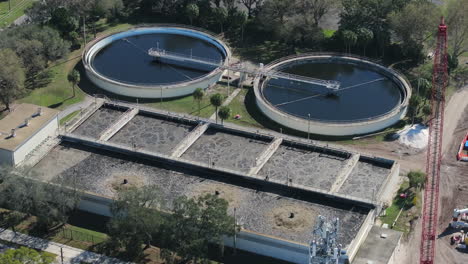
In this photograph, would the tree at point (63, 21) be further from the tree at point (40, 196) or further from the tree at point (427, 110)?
the tree at point (427, 110)

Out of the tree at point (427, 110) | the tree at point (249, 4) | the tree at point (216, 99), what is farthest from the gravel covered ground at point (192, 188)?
the tree at point (249, 4)

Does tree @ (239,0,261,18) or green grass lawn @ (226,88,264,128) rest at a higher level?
tree @ (239,0,261,18)

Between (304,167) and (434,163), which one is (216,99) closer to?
(304,167)

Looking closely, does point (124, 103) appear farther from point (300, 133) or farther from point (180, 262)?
point (180, 262)

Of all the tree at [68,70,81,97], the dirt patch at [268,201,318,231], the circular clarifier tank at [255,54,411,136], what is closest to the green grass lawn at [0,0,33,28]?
the tree at [68,70,81,97]

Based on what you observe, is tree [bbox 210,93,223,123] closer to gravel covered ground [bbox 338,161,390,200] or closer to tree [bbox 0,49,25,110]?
gravel covered ground [bbox 338,161,390,200]
